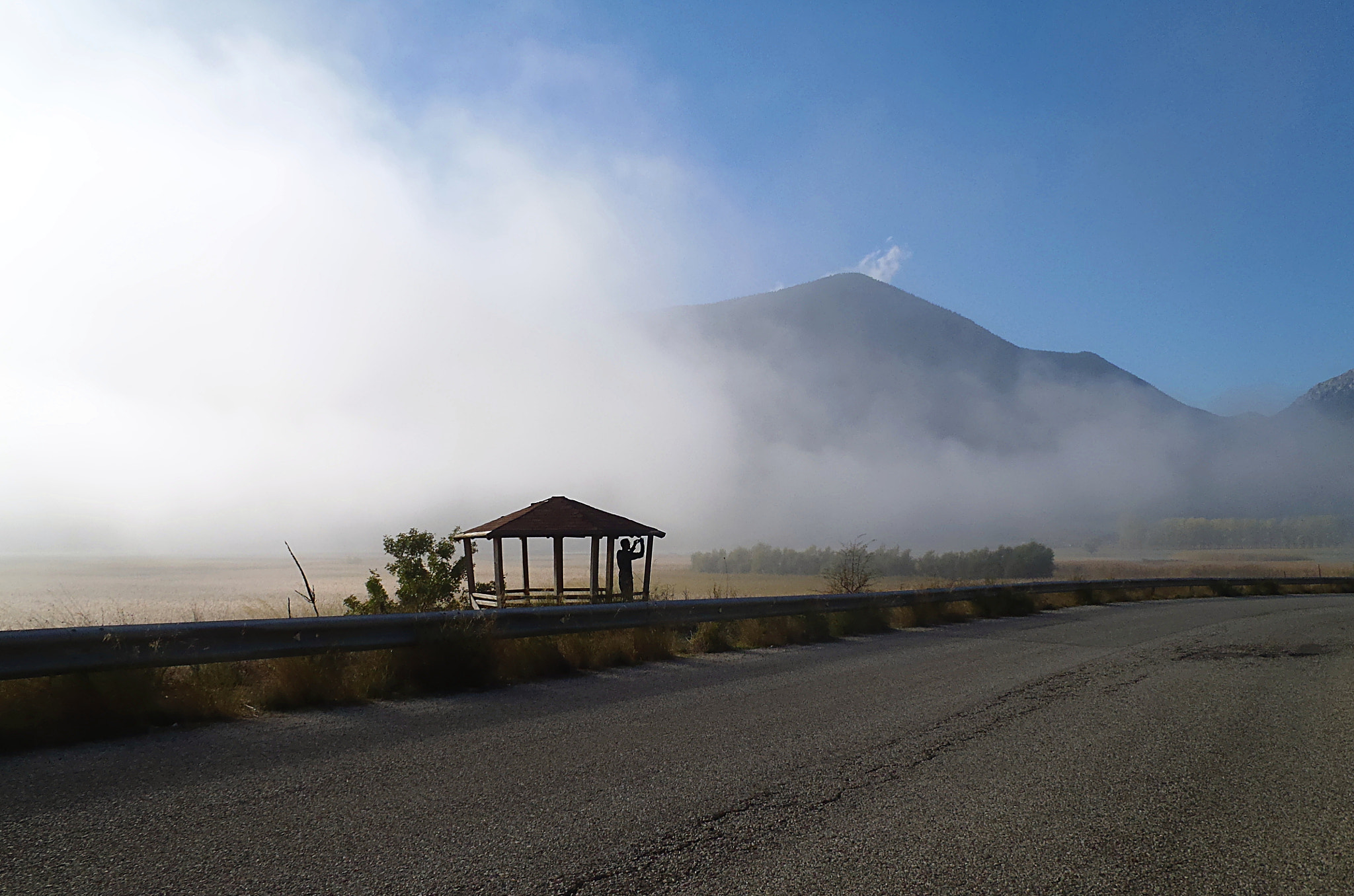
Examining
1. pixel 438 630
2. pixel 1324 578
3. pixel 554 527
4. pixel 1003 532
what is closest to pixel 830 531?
pixel 1003 532

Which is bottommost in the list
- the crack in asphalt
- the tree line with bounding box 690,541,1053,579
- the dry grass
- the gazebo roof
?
the tree line with bounding box 690,541,1053,579

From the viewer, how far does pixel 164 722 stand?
5.90 m

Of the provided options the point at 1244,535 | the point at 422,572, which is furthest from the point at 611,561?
the point at 1244,535

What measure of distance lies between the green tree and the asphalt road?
7.65 meters

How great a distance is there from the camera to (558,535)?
19953mm

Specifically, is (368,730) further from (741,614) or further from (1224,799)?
(741,614)

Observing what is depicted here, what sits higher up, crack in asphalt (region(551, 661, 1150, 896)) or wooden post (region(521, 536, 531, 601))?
wooden post (region(521, 536, 531, 601))

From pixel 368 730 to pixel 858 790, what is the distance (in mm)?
3670

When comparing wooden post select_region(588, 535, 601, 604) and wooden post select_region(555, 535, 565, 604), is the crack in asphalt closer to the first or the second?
wooden post select_region(588, 535, 601, 604)

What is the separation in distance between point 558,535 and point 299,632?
42.2 ft

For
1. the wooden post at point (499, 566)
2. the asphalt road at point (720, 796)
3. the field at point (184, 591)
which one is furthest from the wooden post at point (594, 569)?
the asphalt road at point (720, 796)

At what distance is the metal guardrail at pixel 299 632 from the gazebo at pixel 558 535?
771 centimetres

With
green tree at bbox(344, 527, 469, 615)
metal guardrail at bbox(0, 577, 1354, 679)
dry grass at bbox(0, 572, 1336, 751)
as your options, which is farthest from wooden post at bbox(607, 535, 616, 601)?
dry grass at bbox(0, 572, 1336, 751)

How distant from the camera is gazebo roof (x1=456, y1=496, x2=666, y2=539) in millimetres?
20094
